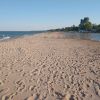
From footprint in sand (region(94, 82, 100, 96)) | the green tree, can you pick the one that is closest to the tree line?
the green tree

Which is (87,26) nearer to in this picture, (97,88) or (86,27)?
(86,27)

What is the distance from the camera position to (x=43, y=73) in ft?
28.5

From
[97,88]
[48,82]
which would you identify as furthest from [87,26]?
[97,88]

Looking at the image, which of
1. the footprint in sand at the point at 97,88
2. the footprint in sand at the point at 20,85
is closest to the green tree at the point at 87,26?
the footprint in sand at the point at 97,88

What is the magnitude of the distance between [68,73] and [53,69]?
92cm

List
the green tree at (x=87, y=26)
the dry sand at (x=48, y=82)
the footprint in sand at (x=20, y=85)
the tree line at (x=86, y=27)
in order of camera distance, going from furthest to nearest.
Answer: the green tree at (x=87, y=26)
the tree line at (x=86, y=27)
the footprint in sand at (x=20, y=85)
the dry sand at (x=48, y=82)

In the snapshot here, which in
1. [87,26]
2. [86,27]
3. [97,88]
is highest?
[97,88]

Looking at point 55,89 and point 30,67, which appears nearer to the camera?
point 55,89

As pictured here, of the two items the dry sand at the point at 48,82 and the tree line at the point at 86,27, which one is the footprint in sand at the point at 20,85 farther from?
Result: the tree line at the point at 86,27

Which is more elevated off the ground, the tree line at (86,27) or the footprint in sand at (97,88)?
the footprint in sand at (97,88)

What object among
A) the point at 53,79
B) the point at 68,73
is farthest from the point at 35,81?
the point at 68,73

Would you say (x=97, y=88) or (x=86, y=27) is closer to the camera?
(x=97, y=88)

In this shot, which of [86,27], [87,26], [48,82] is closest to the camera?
[48,82]

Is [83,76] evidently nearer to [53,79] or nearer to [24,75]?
[53,79]
